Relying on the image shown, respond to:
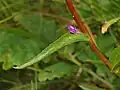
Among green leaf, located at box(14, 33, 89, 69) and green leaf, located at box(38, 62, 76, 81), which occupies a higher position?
green leaf, located at box(14, 33, 89, 69)

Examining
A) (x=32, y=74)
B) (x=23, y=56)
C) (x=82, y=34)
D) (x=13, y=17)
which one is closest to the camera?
(x=82, y=34)

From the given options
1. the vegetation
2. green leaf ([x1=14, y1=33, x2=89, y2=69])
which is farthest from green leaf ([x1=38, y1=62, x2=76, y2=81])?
green leaf ([x1=14, y1=33, x2=89, y2=69])

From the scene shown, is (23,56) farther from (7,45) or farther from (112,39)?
(112,39)

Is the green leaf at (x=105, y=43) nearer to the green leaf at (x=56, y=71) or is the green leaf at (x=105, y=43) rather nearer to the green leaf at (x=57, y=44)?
the green leaf at (x=56, y=71)

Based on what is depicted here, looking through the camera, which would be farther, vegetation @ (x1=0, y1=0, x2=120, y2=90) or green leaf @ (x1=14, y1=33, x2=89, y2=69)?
vegetation @ (x1=0, y1=0, x2=120, y2=90)

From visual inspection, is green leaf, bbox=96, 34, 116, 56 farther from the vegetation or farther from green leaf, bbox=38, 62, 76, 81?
green leaf, bbox=38, 62, 76, 81

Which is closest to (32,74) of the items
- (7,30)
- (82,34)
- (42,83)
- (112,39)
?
(42,83)

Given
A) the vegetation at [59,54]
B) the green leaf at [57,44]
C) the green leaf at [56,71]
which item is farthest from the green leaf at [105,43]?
the green leaf at [57,44]
